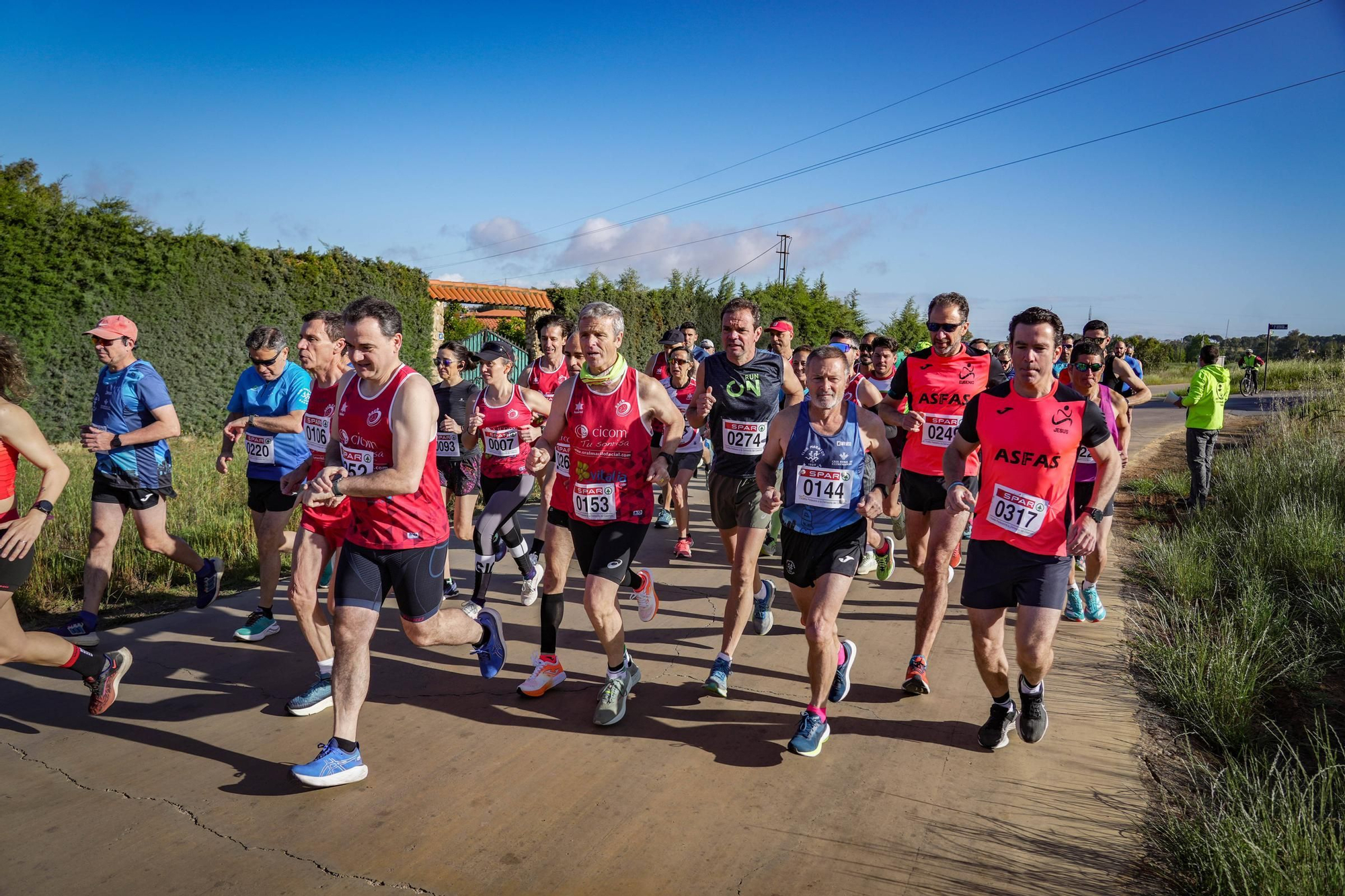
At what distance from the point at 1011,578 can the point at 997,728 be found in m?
0.79

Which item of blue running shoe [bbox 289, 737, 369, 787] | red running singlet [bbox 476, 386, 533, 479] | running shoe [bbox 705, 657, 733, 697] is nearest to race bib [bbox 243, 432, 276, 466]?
red running singlet [bbox 476, 386, 533, 479]

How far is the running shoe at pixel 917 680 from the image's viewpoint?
4.75 metres

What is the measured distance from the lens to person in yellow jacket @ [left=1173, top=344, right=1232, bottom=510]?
973 cm

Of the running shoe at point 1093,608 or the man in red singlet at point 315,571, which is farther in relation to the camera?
the running shoe at point 1093,608

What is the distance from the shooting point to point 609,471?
14.6 ft

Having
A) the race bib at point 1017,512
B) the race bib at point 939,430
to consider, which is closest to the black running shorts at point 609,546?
the race bib at point 1017,512

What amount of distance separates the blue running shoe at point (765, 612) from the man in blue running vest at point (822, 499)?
1460 mm

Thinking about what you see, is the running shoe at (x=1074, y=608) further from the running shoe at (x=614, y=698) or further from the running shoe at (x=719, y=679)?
the running shoe at (x=614, y=698)

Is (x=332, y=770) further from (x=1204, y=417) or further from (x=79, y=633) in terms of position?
(x=1204, y=417)

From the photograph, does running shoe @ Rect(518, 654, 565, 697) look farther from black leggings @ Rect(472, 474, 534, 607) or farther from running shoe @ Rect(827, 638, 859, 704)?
running shoe @ Rect(827, 638, 859, 704)

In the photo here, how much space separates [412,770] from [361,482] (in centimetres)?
137

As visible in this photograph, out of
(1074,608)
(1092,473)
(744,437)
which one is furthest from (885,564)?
(744,437)

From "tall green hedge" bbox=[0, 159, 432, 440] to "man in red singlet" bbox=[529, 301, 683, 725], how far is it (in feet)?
37.8

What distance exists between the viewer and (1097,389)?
5773mm
